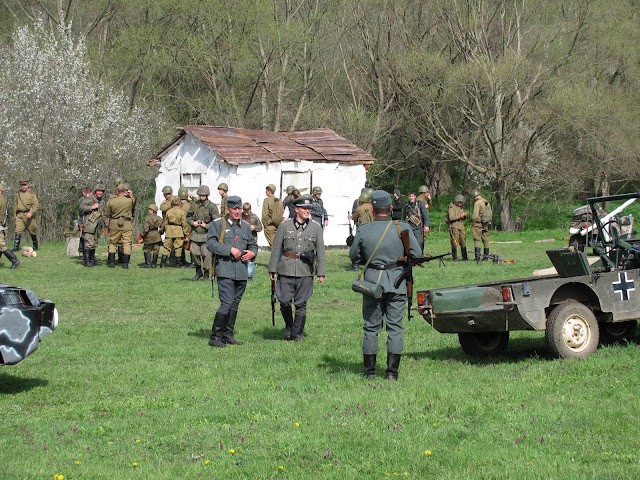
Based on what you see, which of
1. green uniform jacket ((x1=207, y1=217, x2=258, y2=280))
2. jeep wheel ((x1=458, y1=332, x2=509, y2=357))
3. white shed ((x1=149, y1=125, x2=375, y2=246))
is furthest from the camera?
white shed ((x1=149, y1=125, x2=375, y2=246))

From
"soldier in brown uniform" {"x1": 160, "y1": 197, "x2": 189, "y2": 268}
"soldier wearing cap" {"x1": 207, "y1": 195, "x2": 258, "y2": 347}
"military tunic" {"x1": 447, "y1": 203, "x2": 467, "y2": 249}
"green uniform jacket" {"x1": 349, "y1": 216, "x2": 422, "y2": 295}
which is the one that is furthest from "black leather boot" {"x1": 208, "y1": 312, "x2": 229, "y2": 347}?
"military tunic" {"x1": 447, "y1": 203, "x2": 467, "y2": 249}

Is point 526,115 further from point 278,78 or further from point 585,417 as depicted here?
point 585,417

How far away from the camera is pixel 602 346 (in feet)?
34.9

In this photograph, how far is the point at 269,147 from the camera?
1108 inches

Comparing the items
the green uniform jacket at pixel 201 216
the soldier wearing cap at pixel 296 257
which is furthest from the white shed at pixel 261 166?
the soldier wearing cap at pixel 296 257

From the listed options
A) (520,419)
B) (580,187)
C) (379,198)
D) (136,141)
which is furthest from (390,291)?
(580,187)

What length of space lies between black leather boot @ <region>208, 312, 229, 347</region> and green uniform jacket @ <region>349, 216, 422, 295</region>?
3.02 m

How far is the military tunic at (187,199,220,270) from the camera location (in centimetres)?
1930

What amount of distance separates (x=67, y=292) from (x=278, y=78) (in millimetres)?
23495

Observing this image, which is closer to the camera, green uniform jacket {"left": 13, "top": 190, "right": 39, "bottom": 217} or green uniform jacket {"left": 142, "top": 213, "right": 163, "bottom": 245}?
green uniform jacket {"left": 142, "top": 213, "right": 163, "bottom": 245}

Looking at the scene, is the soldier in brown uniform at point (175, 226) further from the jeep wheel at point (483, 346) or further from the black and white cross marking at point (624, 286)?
the black and white cross marking at point (624, 286)

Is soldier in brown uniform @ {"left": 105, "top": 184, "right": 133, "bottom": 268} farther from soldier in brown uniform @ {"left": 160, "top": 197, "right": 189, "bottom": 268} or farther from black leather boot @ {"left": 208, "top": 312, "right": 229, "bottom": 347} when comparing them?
black leather boot @ {"left": 208, "top": 312, "right": 229, "bottom": 347}

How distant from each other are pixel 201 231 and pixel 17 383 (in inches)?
409

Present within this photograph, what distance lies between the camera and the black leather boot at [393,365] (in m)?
9.06
